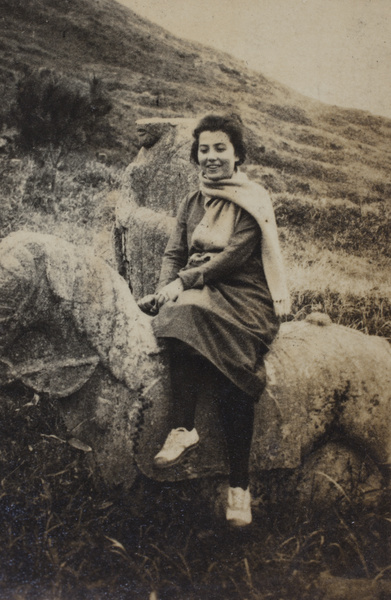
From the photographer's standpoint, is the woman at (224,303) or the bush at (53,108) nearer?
the woman at (224,303)

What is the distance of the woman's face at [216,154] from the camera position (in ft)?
9.58

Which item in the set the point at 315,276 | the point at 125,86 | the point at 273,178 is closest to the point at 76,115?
the point at 125,86

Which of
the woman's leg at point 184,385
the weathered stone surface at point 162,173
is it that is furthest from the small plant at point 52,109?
the woman's leg at point 184,385

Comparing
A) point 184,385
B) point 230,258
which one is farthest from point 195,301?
point 184,385

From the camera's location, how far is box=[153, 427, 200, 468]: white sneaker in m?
2.70

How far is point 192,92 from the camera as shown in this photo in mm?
3504

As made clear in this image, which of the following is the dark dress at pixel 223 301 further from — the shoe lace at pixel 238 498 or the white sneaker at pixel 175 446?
the shoe lace at pixel 238 498

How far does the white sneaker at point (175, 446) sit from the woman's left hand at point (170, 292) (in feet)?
2.18

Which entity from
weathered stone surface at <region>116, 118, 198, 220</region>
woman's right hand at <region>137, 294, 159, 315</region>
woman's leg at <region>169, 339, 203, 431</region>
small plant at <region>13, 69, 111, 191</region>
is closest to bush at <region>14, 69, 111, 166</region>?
small plant at <region>13, 69, 111, 191</region>

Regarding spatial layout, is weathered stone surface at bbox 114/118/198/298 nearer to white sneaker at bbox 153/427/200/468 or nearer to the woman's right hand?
the woman's right hand

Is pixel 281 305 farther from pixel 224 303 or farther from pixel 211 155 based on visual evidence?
pixel 211 155

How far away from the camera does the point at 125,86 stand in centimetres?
340

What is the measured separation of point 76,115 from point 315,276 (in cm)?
182

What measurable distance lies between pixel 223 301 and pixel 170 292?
0.99ft
